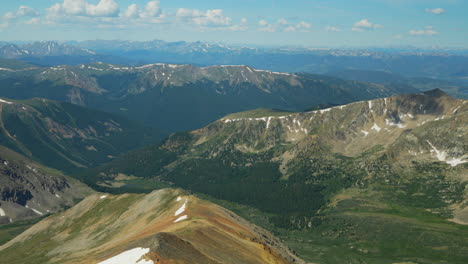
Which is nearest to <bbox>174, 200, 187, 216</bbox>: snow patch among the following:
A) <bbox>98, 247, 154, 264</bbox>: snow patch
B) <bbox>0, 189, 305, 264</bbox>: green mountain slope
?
<bbox>0, 189, 305, 264</bbox>: green mountain slope

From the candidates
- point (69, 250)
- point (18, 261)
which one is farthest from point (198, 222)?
point (18, 261)

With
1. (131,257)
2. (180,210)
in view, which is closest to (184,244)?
(131,257)

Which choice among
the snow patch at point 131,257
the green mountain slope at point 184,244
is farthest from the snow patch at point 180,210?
the snow patch at point 131,257

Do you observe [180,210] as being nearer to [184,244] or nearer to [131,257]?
[184,244]

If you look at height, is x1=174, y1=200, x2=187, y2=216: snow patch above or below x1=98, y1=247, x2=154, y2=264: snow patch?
below

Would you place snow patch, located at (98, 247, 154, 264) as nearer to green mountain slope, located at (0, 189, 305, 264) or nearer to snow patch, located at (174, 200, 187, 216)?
green mountain slope, located at (0, 189, 305, 264)

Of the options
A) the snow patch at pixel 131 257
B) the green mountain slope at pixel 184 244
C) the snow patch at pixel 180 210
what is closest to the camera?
the snow patch at pixel 131 257

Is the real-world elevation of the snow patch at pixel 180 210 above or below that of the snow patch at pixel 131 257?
below

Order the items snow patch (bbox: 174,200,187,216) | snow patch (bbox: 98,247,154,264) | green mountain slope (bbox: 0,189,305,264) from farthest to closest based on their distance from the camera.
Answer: snow patch (bbox: 174,200,187,216)
green mountain slope (bbox: 0,189,305,264)
snow patch (bbox: 98,247,154,264)

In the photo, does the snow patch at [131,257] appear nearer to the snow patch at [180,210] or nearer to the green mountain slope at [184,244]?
the green mountain slope at [184,244]
